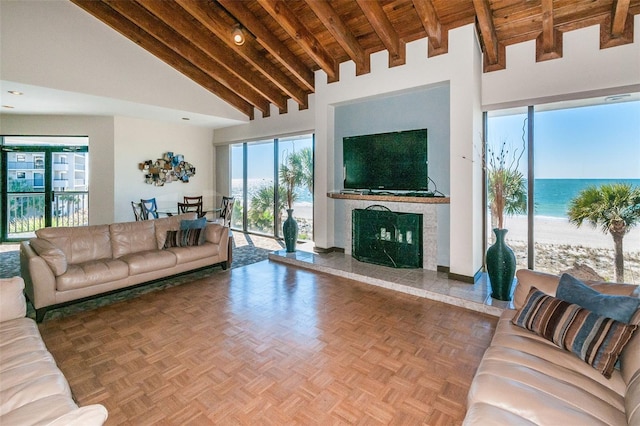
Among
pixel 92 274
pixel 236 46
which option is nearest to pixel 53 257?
pixel 92 274

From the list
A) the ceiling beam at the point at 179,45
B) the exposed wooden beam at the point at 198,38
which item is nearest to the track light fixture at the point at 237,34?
the exposed wooden beam at the point at 198,38

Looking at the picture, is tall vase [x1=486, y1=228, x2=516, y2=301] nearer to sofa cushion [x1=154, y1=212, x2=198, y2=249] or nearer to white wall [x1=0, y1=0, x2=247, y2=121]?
sofa cushion [x1=154, y1=212, x2=198, y2=249]

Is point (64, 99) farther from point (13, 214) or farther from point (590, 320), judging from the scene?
point (590, 320)

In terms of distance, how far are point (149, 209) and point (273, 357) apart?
18.2ft

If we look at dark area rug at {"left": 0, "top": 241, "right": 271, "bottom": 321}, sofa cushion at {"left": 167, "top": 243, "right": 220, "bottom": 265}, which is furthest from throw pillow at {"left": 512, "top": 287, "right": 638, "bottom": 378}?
dark area rug at {"left": 0, "top": 241, "right": 271, "bottom": 321}

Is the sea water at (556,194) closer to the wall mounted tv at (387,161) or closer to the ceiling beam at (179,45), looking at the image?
the wall mounted tv at (387,161)

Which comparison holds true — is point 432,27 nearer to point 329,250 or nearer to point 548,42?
point 548,42

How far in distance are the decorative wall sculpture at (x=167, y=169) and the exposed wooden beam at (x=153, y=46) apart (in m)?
2.06

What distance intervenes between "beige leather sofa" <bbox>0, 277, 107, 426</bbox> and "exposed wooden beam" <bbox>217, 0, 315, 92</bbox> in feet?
12.8

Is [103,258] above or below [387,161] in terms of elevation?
below

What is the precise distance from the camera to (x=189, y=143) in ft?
25.7

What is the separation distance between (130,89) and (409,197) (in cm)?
500

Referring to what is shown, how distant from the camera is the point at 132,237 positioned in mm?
4223

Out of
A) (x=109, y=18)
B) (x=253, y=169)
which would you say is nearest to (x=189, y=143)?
(x=253, y=169)
